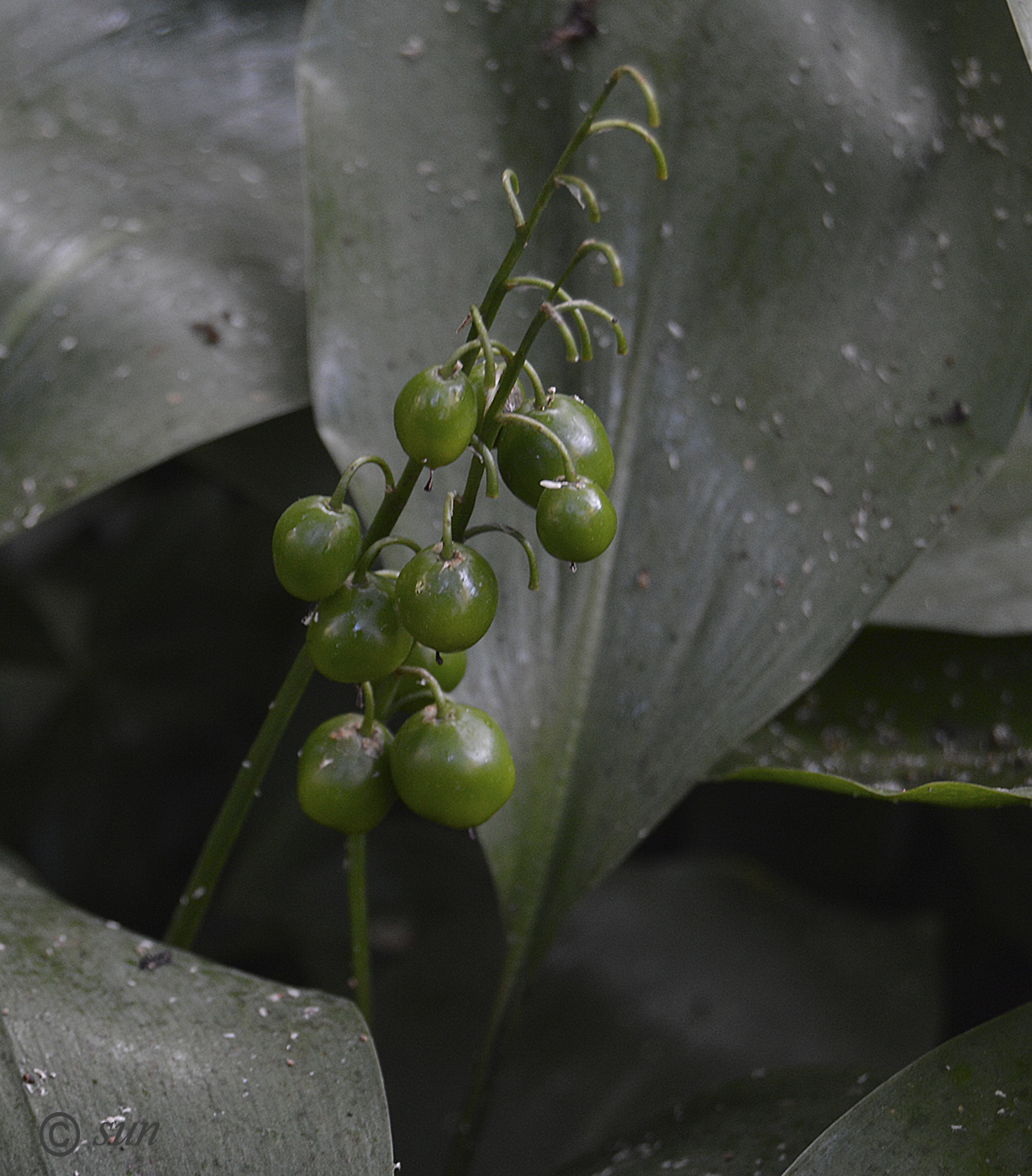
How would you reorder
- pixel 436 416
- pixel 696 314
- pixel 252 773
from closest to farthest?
1. pixel 436 416
2. pixel 252 773
3. pixel 696 314

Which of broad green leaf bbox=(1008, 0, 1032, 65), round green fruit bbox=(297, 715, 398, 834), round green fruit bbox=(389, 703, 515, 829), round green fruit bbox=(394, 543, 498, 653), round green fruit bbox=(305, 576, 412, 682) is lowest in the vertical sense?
round green fruit bbox=(297, 715, 398, 834)

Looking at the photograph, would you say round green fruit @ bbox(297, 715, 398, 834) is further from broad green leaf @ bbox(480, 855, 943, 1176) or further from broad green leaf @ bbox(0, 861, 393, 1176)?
broad green leaf @ bbox(480, 855, 943, 1176)

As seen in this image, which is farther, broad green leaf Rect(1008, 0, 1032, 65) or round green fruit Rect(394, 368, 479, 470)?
broad green leaf Rect(1008, 0, 1032, 65)

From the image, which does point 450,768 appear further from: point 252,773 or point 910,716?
point 910,716

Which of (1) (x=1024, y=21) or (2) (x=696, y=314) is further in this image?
(2) (x=696, y=314)

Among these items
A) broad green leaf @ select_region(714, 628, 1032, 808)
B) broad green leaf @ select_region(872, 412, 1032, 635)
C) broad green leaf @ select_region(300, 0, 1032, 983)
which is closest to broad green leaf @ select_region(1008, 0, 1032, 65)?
broad green leaf @ select_region(300, 0, 1032, 983)

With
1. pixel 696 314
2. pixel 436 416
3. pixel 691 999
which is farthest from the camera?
pixel 691 999

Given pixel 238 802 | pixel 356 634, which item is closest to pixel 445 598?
pixel 356 634
